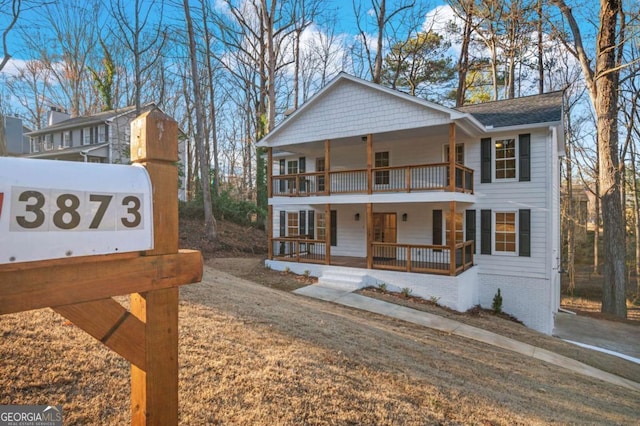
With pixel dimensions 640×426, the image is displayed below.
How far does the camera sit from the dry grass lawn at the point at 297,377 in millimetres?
3105

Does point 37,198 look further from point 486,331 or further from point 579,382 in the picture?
point 486,331

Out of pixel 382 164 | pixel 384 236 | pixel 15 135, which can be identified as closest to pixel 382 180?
pixel 382 164

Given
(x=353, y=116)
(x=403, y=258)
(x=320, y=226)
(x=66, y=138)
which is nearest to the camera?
(x=353, y=116)

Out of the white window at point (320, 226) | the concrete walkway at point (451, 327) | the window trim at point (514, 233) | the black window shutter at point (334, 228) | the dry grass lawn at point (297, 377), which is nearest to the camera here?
the dry grass lawn at point (297, 377)

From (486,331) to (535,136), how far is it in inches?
273

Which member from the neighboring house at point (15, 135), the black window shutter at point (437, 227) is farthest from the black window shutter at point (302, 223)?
the neighboring house at point (15, 135)

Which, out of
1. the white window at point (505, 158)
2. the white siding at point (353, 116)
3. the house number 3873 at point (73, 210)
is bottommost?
the house number 3873 at point (73, 210)

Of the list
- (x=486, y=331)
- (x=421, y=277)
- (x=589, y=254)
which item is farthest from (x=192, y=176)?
(x=589, y=254)

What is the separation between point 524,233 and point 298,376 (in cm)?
1095

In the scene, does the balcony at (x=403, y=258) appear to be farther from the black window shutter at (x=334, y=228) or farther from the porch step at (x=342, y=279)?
the black window shutter at (x=334, y=228)

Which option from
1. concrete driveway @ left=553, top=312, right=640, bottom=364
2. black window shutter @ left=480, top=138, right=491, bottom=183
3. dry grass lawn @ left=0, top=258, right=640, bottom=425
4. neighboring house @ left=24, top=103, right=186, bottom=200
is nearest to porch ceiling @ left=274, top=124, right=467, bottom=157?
black window shutter @ left=480, top=138, right=491, bottom=183

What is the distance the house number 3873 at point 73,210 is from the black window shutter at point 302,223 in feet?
50.5

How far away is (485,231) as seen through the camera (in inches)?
504

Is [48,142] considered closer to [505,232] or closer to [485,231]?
[485,231]
